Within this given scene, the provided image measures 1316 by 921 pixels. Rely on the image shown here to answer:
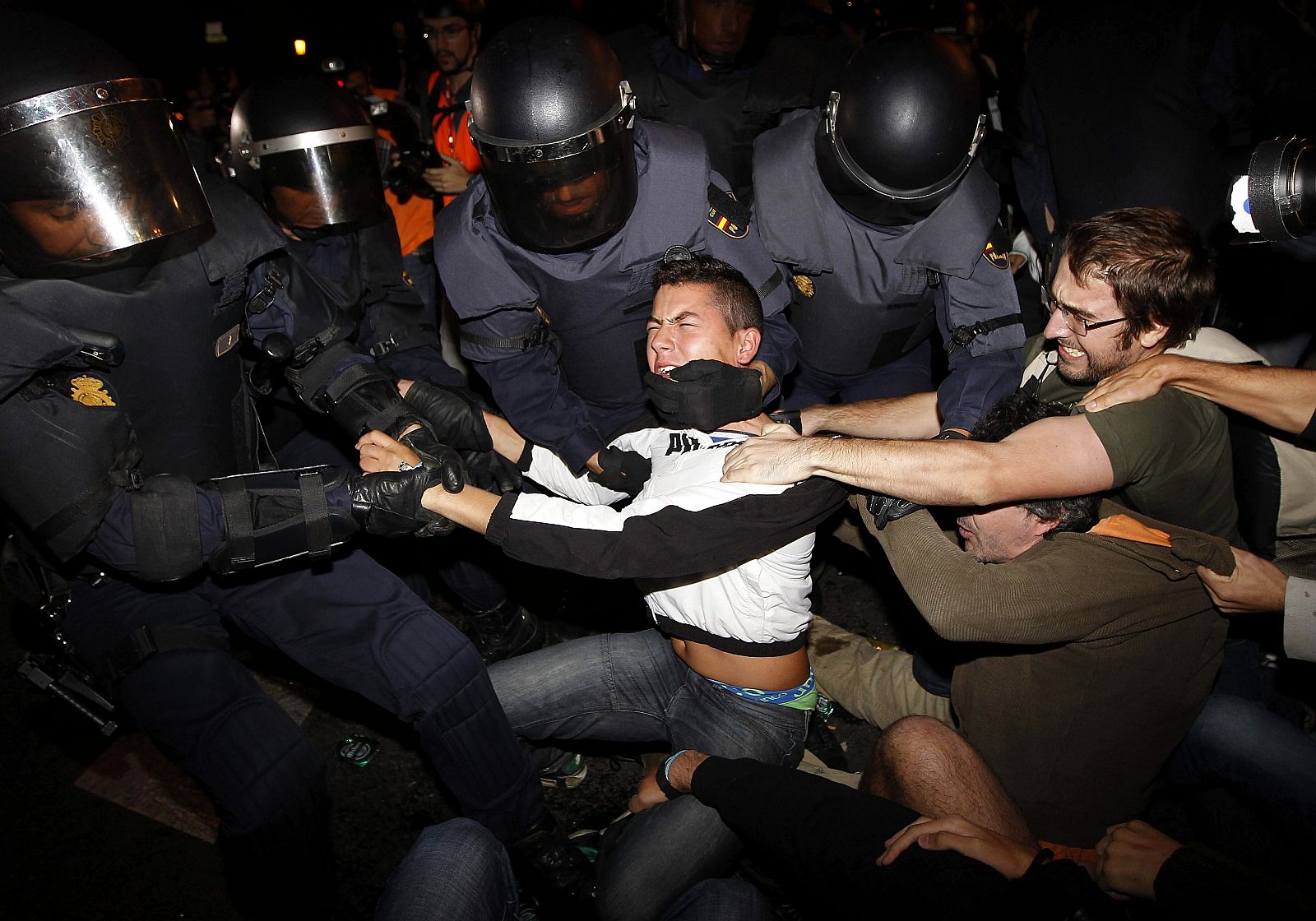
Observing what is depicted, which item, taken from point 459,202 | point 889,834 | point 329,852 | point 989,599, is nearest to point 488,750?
point 329,852

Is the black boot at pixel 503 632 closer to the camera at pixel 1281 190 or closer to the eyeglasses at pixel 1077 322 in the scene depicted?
the eyeglasses at pixel 1077 322

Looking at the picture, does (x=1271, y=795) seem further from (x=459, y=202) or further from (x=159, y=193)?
(x=159, y=193)

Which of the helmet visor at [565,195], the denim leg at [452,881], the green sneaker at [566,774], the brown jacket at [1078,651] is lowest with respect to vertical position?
the green sneaker at [566,774]

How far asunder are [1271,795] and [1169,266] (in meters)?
1.44

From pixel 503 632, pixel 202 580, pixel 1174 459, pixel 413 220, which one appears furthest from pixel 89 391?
pixel 1174 459

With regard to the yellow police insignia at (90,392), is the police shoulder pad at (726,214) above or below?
above

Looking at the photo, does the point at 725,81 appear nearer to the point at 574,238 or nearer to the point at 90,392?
the point at 574,238

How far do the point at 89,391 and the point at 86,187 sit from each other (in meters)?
0.54

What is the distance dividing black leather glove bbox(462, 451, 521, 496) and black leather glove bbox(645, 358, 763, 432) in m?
0.85

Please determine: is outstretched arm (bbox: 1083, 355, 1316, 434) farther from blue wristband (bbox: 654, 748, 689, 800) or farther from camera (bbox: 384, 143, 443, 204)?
camera (bbox: 384, 143, 443, 204)

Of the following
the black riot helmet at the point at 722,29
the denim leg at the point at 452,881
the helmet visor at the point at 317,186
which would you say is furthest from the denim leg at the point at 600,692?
the black riot helmet at the point at 722,29

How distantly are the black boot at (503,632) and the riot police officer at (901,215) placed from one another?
1.71m

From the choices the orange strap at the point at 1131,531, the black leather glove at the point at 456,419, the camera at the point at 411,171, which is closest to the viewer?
the orange strap at the point at 1131,531

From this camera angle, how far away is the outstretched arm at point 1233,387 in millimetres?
2125
